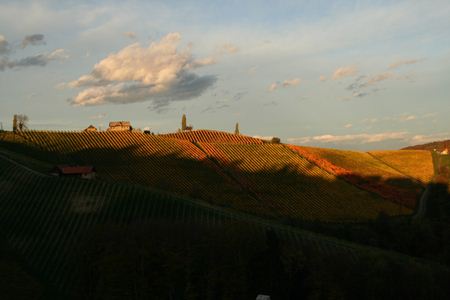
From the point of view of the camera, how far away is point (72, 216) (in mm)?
45906

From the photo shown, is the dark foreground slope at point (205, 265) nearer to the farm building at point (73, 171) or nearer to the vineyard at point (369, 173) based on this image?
the farm building at point (73, 171)

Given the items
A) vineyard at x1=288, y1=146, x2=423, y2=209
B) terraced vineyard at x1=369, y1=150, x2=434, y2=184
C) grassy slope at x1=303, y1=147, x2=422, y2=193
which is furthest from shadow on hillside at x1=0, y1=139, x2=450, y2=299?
terraced vineyard at x1=369, y1=150, x2=434, y2=184

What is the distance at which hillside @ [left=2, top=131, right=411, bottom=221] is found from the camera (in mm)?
72125

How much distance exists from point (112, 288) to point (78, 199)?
15114mm

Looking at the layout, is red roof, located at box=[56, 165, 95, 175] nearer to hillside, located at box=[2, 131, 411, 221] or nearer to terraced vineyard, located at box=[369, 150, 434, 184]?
hillside, located at box=[2, 131, 411, 221]

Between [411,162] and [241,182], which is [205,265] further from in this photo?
[411,162]

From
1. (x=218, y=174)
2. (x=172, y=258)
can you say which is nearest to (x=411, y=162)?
(x=218, y=174)

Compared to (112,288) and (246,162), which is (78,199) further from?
(246,162)

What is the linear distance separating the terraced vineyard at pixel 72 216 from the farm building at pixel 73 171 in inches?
326

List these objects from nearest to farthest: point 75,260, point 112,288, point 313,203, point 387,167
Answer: point 112,288 → point 75,260 → point 313,203 → point 387,167

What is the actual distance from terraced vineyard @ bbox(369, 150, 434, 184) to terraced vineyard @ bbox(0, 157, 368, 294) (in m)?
68.2

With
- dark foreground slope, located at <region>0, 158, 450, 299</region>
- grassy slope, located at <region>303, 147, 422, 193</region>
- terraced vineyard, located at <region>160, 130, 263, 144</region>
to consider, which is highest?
terraced vineyard, located at <region>160, 130, 263, 144</region>

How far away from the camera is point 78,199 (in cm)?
4853

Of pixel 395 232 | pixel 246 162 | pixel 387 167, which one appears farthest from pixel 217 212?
pixel 387 167
